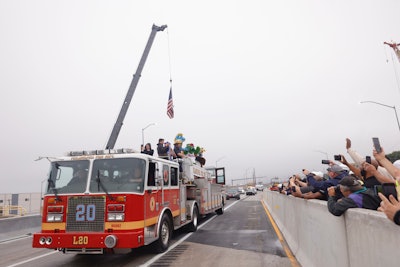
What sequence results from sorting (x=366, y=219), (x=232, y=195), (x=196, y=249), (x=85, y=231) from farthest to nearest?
(x=232, y=195) → (x=196, y=249) → (x=85, y=231) → (x=366, y=219)

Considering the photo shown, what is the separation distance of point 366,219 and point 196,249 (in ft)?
20.1

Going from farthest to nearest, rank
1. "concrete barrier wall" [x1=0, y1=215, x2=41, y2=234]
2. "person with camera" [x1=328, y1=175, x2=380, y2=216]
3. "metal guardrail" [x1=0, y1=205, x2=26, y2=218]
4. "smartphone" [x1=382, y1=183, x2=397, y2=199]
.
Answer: "metal guardrail" [x1=0, y1=205, x2=26, y2=218], "concrete barrier wall" [x1=0, y1=215, x2=41, y2=234], "person with camera" [x1=328, y1=175, x2=380, y2=216], "smartphone" [x1=382, y1=183, x2=397, y2=199]

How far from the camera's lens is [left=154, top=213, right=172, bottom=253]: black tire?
322 inches

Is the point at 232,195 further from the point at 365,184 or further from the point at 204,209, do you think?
the point at 365,184

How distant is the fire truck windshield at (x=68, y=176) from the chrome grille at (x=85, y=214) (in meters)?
0.31

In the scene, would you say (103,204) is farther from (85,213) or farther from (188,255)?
(188,255)

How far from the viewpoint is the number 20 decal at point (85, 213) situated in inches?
280

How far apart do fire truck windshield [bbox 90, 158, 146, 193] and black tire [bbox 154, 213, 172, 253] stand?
5.19 ft

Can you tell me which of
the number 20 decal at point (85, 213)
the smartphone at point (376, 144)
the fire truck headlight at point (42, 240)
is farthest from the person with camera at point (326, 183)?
the fire truck headlight at point (42, 240)

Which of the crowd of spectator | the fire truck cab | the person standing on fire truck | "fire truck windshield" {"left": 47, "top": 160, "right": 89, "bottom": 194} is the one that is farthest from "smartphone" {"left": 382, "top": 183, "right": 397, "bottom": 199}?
the person standing on fire truck

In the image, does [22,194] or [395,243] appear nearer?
[395,243]

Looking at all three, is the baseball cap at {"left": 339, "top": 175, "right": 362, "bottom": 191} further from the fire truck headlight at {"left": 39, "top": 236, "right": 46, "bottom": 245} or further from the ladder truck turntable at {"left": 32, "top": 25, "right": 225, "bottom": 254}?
the fire truck headlight at {"left": 39, "top": 236, "right": 46, "bottom": 245}

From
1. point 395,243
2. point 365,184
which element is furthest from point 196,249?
point 395,243

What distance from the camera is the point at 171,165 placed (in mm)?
10000
